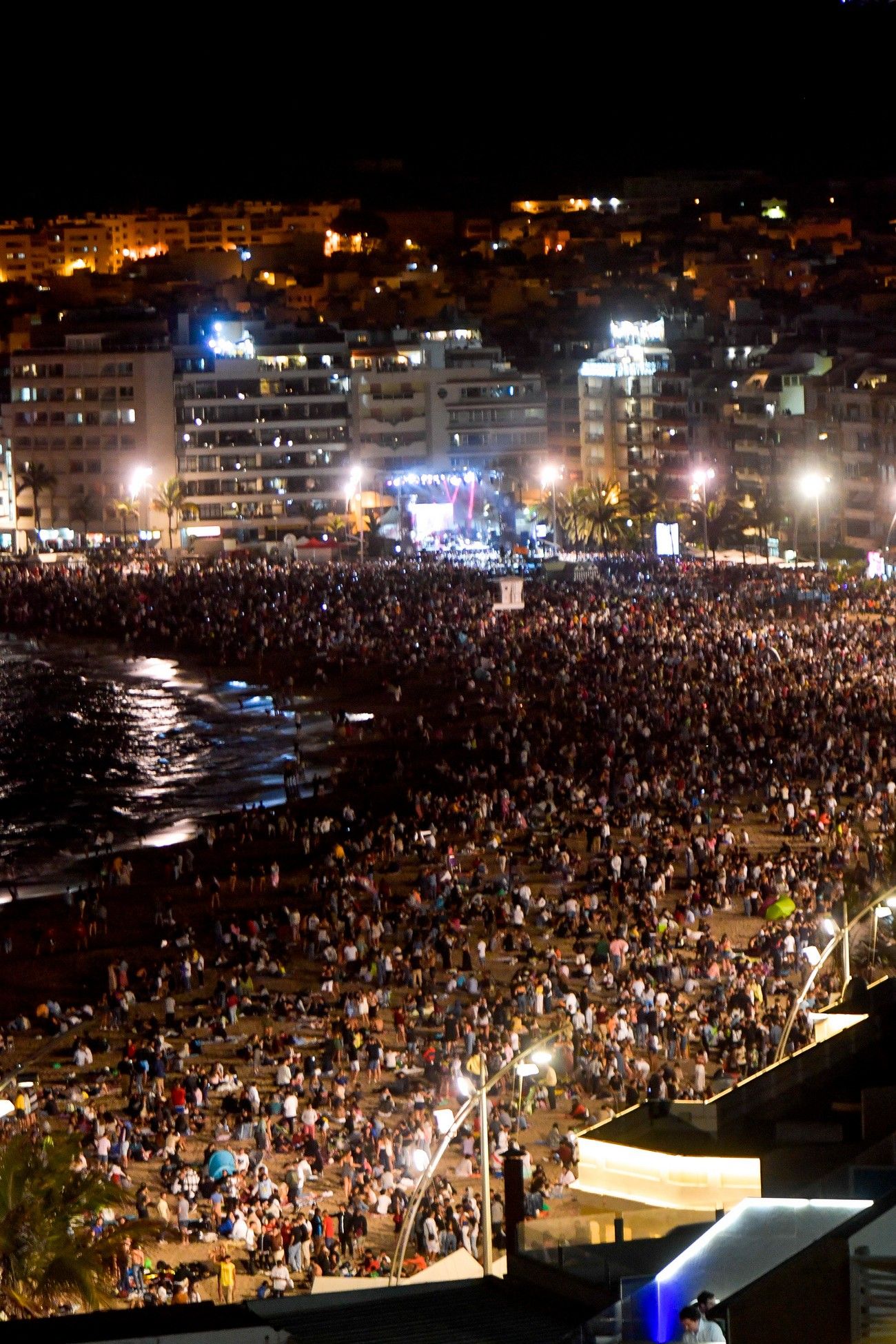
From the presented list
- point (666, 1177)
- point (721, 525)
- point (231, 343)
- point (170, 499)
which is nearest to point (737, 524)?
point (721, 525)

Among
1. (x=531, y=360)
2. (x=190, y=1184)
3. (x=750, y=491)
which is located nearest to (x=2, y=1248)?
(x=190, y=1184)

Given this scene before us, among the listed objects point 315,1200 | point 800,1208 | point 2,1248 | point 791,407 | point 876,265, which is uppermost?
point 876,265

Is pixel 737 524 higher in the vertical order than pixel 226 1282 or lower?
higher

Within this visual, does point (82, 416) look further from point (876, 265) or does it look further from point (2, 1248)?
point (2, 1248)

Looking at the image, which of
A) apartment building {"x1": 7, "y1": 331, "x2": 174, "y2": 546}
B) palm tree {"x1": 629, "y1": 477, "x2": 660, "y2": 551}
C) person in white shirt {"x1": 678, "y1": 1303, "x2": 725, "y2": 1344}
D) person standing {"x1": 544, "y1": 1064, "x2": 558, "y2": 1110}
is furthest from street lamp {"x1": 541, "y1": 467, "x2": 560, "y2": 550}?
person in white shirt {"x1": 678, "y1": 1303, "x2": 725, "y2": 1344}

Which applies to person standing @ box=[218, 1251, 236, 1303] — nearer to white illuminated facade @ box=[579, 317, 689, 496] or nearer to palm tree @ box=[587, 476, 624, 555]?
palm tree @ box=[587, 476, 624, 555]

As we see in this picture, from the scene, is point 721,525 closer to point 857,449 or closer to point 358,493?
point 857,449

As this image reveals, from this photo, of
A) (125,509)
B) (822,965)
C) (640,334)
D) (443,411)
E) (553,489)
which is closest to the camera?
(822,965)
